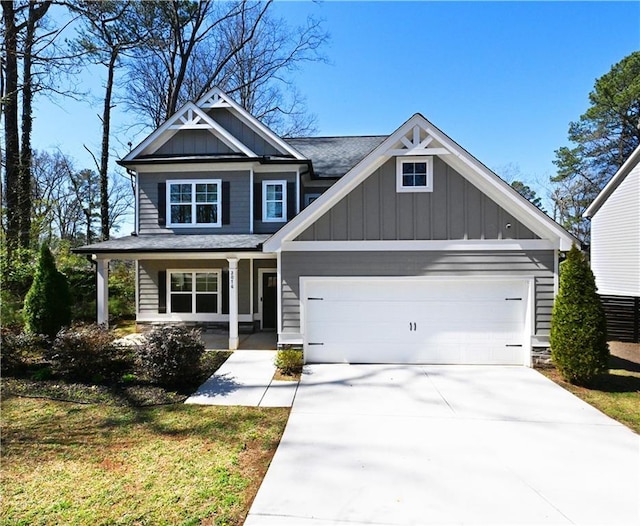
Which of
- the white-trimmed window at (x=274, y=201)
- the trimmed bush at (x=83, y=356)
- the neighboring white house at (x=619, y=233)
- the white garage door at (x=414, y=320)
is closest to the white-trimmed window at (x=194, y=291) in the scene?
the white-trimmed window at (x=274, y=201)

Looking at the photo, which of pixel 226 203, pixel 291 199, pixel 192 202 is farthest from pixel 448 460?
pixel 192 202

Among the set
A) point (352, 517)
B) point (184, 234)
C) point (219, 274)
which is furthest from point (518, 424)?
point (184, 234)

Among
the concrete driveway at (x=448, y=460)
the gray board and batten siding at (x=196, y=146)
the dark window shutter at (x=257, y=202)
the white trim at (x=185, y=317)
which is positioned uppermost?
the gray board and batten siding at (x=196, y=146)

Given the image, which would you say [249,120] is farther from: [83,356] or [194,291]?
[83,356]

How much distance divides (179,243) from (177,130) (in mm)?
4087

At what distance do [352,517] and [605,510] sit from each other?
250 cm

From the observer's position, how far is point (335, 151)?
12.9m

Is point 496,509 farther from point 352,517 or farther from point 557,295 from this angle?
point 557,295

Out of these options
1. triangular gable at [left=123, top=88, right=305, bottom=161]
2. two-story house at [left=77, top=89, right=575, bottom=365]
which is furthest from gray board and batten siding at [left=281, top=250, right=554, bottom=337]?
triangular gable at [left=123, top=88, right=305, bottom=161]

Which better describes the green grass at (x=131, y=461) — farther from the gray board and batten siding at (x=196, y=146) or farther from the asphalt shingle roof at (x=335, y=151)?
the asphalt shingle roof at (x=335, y=151)

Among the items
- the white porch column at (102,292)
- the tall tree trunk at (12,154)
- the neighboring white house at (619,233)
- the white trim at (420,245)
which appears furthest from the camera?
the neighboring white house at (619,233)

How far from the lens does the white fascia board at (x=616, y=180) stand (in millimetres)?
14203

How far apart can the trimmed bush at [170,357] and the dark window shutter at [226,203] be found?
15.7ft

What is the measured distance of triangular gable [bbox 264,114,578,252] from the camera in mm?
7055
